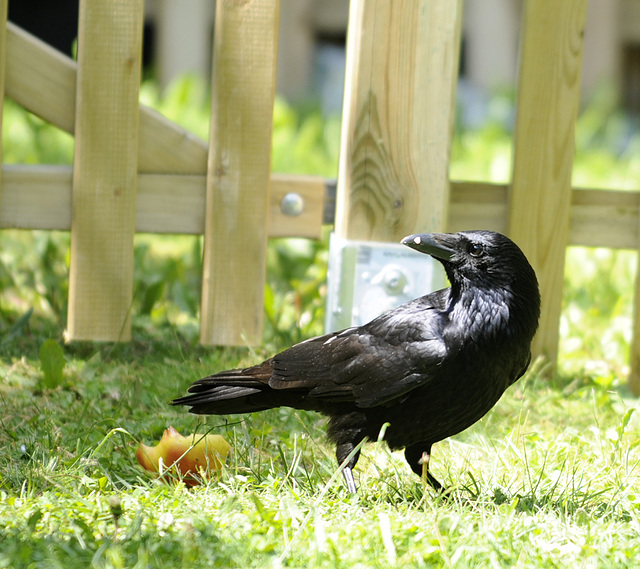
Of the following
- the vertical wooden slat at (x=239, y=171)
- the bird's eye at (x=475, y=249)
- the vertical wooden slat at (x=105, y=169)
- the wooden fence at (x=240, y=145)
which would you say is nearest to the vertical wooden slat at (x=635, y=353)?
the wooden fence at (x=240, y=145)

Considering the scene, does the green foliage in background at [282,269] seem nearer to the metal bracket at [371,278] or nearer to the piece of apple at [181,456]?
the metal bracket at [371,278]

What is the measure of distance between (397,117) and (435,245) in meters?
0.95

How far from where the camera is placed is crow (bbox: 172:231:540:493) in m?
2.55

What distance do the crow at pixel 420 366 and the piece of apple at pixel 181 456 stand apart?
144mm

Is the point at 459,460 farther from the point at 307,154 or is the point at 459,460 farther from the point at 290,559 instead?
the point at 307,154

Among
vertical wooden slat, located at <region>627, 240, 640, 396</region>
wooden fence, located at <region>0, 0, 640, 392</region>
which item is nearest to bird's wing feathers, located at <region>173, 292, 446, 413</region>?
wooden fence, located at <region>0, 0, 640, 392</region>

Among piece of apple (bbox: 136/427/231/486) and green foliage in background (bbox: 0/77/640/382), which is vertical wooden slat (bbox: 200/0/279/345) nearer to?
green foliage in background (bbox: 0/77/640/382)

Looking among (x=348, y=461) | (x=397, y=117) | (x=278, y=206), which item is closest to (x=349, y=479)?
(x=348, y=461)

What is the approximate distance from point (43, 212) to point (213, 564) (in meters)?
1.89

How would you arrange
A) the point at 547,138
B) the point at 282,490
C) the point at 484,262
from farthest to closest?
the point at 547,138 → the point at 484,262 → the point at 282,490

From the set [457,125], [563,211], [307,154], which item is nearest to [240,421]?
[563,211]

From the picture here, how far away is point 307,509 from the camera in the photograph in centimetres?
239

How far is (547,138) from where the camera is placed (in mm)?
3664

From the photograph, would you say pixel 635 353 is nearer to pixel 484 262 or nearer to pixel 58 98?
pixel 484 262
